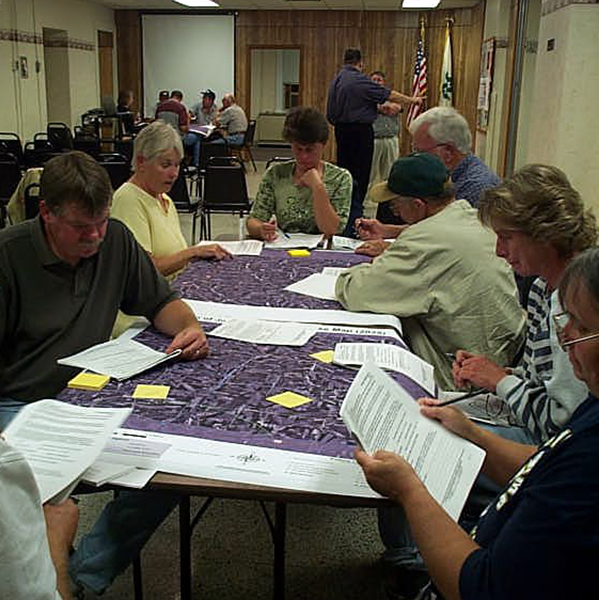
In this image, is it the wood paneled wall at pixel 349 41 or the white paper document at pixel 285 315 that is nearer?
the white paper document at pixel 285 315

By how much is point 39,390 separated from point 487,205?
1.27 m

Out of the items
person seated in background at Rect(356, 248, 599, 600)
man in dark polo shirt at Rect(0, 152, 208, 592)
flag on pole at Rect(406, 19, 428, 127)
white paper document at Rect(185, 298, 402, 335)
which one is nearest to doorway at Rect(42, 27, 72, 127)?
flag on pole at Rect(406, 19, 428, 127)

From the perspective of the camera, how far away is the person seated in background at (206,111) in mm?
12922

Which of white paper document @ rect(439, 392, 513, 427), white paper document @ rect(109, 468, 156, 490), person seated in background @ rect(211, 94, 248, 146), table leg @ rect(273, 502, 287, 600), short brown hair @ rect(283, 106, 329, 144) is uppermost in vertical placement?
short brown hair @ rect(283, 106, 329, 144)

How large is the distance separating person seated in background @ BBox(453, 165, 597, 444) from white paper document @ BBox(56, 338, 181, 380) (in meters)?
0.83

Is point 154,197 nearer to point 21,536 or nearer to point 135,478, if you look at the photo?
point 135,478

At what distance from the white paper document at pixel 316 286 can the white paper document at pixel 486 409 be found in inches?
24.8

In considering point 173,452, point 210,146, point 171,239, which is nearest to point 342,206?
point 171,239

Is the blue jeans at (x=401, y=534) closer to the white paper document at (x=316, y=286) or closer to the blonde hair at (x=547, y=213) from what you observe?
the blonde hair at (x=547, y=213)

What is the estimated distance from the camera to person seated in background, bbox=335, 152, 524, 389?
227 centimetres

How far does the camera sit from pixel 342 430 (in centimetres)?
149

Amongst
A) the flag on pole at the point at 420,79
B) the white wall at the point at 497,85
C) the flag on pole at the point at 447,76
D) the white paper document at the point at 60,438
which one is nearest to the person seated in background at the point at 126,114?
the flag on pole at the point at 420,79

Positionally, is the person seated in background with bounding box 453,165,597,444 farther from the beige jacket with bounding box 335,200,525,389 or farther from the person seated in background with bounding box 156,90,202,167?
the person seated in background with bounding box 156,90,202,167

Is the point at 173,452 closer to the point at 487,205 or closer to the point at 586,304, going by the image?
the point at 586,304
